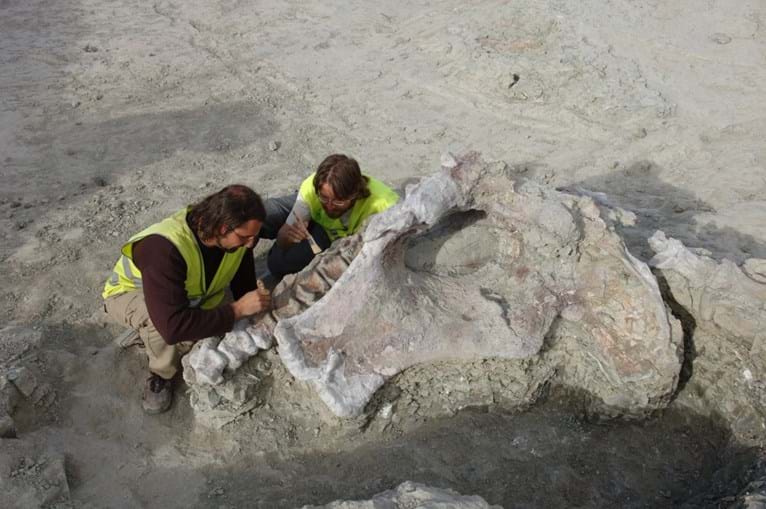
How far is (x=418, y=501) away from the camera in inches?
73.4

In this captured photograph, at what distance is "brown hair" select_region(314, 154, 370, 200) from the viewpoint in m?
3.23

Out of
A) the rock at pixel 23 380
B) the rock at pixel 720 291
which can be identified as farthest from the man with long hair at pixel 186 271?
the rock at pixel 720 291

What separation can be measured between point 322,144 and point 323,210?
2311 mm

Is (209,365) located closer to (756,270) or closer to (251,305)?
(251,305)

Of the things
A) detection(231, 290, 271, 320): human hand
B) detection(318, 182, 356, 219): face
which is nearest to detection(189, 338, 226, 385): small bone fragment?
detection(231, 290, 271, 320): human hand

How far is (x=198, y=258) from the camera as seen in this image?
2.79 m

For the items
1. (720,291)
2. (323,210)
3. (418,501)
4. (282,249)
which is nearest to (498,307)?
(720,291)

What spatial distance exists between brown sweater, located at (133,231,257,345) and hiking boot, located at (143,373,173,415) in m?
0.39

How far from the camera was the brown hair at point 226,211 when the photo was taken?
2.63m

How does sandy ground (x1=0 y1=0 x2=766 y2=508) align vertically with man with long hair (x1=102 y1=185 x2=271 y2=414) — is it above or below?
below

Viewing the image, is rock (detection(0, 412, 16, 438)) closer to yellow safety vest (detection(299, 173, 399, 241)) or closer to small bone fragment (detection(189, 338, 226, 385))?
small bone fragment (detection(189, 338, 226, 385))

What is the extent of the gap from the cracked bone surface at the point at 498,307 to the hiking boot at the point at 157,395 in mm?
714

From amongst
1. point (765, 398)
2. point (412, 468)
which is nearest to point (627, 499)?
point (765, 398)

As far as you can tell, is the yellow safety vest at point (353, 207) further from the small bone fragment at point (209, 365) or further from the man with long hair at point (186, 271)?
the small bone fragment at point (209, 365)
